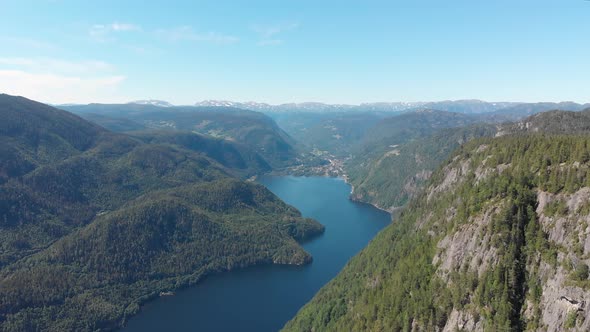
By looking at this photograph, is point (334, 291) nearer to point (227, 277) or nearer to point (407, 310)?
point (407, 310)

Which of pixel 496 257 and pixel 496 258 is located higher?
pixel 496 257

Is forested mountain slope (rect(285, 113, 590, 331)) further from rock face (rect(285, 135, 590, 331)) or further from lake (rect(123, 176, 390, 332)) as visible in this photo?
lake (rect(123, 176, 390, 332))

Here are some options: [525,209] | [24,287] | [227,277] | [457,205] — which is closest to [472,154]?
[457,205]

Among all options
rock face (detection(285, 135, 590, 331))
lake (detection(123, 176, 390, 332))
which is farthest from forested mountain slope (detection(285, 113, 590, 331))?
lake (detection(123, 176, 390, 332))

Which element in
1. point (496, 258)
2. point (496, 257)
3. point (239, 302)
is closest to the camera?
point (496, 258)

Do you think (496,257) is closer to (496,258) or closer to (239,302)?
(496,258)

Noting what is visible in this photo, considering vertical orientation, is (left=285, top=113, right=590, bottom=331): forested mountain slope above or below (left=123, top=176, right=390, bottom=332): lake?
above

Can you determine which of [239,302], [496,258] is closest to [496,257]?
[496,258]

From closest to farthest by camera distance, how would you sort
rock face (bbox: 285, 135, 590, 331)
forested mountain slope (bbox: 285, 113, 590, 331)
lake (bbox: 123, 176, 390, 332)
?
rock face (bbox: 285, 135, 590, 331) < forested mountain slope (bbox: 285, 113, 590, 331) < lake (bbox: 123, 176, 390, 332)

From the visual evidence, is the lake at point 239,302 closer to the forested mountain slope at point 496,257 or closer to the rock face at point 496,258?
the rock face at point 496,258
